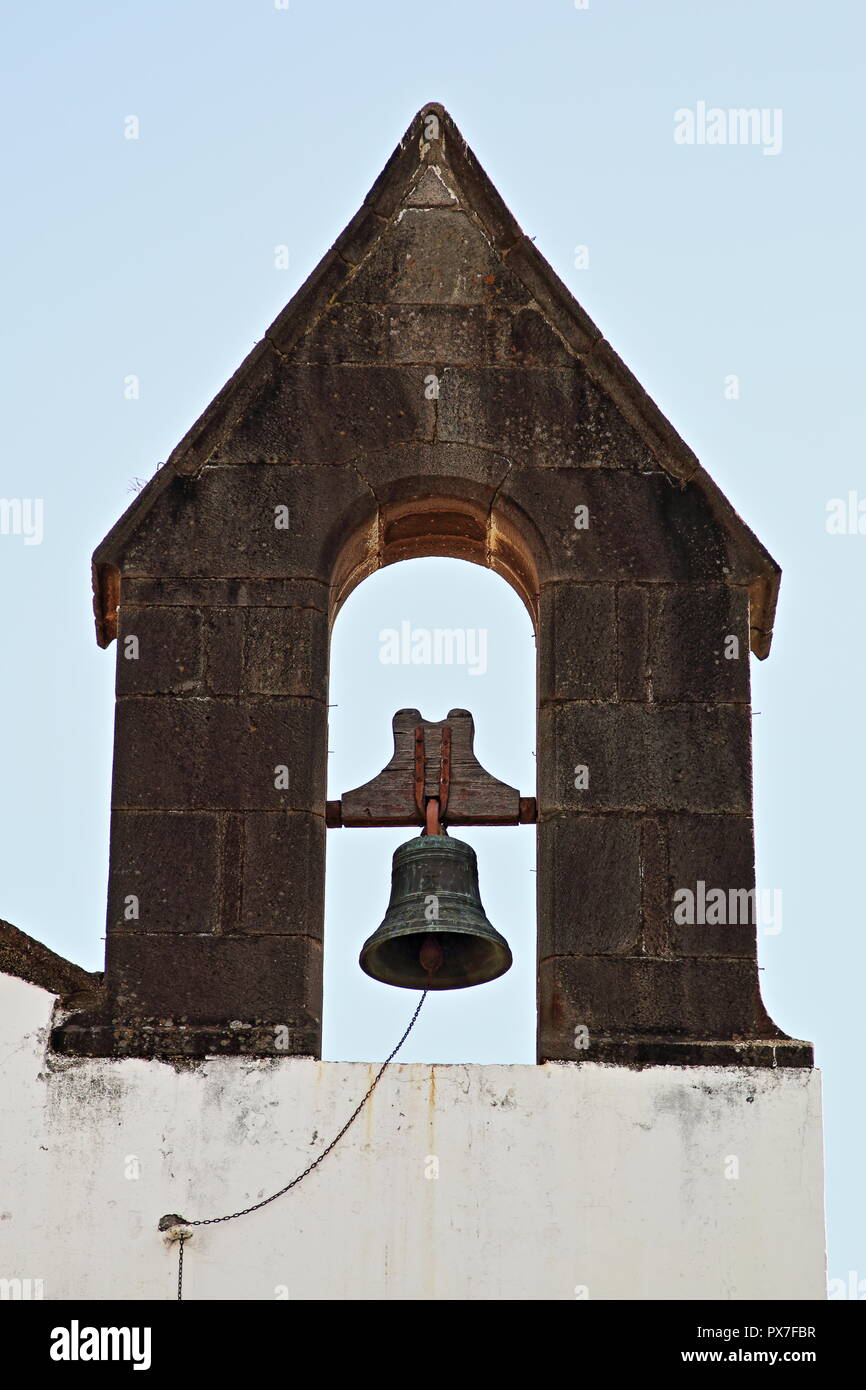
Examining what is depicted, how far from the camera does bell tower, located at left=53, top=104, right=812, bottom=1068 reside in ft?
36.0

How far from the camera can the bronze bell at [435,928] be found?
37.1 ft

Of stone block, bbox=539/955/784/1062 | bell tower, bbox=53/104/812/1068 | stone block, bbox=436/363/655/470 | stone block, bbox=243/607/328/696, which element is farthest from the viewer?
stone block, bbox=436/363/655/470

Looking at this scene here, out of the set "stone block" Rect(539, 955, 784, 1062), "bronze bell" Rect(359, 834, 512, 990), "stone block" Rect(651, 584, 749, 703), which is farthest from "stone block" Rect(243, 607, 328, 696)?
"stone block" Rect(539, 955, 784, 1062)

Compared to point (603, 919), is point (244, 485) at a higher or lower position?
higher

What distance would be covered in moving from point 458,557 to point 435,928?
180 centimetres

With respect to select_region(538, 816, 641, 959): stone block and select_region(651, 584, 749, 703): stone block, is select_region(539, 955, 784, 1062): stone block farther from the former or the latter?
select_region(651, 584, 749, 703): stone block

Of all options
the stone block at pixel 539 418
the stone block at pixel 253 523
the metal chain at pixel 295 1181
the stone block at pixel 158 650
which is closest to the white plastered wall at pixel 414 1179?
the metal chain at pixel 295 1181

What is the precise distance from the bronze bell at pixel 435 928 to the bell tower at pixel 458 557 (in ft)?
0.36

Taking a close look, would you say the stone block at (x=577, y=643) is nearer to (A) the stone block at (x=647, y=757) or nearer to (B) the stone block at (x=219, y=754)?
(A) the stone block at (x=647, y=757)

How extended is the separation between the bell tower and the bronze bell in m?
0.11

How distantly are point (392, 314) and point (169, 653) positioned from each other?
1743 mm
